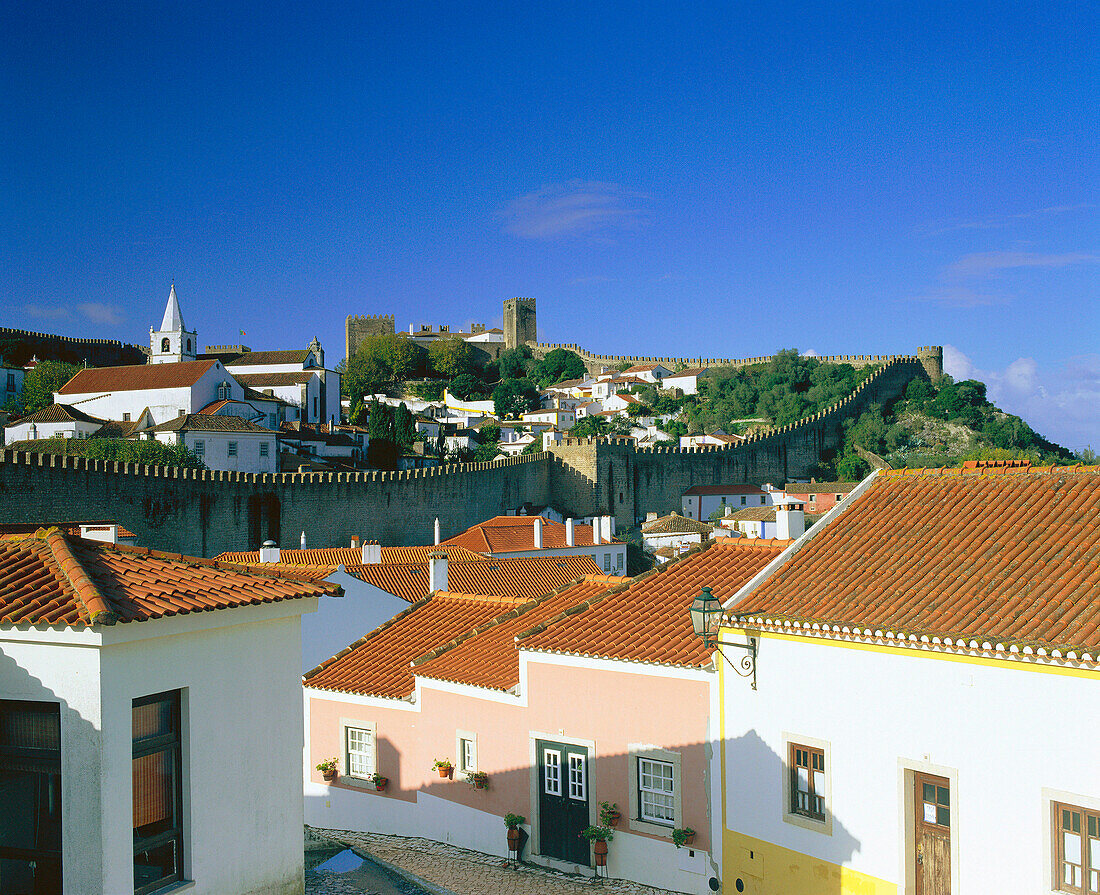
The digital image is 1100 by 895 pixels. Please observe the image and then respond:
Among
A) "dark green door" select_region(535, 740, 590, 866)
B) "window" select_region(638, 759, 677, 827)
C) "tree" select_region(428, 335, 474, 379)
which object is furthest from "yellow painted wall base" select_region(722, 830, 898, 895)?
"tree" select_region(428, 335, 474, 379)

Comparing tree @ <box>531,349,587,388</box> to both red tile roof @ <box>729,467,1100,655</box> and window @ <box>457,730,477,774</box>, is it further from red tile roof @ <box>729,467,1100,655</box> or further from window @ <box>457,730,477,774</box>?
red tile roof @ <box>729,467,1100,655</box>

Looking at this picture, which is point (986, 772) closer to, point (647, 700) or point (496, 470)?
point (647, 700)

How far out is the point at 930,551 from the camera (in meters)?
8.63

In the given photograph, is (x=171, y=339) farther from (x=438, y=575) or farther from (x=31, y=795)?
(x=31, y=795)

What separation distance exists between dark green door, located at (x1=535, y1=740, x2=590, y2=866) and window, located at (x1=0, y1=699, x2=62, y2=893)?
576 cm

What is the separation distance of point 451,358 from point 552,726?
263ft

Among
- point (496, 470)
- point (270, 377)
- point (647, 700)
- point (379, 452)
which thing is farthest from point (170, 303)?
point (647, 700)

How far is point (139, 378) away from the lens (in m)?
44.4

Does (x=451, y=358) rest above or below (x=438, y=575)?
above

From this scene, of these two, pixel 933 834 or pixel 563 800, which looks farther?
pixel 563 800

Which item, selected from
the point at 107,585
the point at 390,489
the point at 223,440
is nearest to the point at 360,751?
the point at 107,585

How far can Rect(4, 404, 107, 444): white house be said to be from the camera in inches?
1610

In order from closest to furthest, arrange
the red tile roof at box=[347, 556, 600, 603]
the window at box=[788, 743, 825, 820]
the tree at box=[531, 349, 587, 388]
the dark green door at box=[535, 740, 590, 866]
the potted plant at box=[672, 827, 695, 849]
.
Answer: the window at box=[788, 743, 825, 820] → the potted plant at box=[672, 827, 695, 849] → the dark green door at box=[535, 740, 590, 866] → the red tile roof at box=[347, 556, 600, 603] → the tree at box=[531, 349, 587, 388]

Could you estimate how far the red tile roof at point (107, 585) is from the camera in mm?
4688
